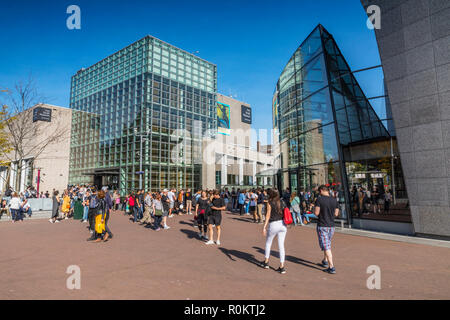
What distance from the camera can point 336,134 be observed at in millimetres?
14000

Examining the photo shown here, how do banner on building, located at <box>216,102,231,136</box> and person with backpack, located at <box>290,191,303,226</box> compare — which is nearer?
person with backpack, located at <box>290,191,303,226</box>

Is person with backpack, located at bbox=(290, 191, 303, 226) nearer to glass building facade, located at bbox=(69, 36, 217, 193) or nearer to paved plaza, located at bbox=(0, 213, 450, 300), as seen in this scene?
paved plaza, located at bbox=(0, 213, 450, 300)

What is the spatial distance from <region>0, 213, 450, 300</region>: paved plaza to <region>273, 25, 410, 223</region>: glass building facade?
4326 millimetres

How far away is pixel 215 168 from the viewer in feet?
147

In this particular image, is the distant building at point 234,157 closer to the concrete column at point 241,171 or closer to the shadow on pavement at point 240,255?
the concrete column at point 241,171

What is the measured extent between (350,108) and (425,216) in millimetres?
6278

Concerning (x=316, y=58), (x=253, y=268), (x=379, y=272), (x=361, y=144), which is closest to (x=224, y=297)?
(x=253, y=268)

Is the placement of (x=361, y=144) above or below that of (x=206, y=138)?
below

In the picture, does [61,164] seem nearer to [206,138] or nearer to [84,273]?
[206,138]

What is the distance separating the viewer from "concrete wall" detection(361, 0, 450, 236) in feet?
30.8

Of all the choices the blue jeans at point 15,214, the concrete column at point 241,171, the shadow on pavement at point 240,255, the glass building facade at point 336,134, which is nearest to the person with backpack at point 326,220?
the shadow on pavement at point 240,255

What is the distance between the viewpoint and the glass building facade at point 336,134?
12617 mm

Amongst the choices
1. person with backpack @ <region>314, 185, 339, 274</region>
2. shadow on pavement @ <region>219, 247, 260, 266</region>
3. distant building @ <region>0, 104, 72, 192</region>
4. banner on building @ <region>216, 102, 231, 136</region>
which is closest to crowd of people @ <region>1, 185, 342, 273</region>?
person with backpack @ <region>314, 185, 339, 274</region>

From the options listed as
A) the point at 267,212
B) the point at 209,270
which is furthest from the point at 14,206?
the point at 267,212
